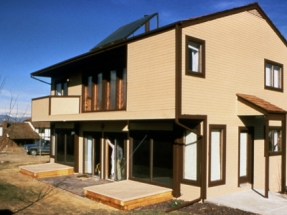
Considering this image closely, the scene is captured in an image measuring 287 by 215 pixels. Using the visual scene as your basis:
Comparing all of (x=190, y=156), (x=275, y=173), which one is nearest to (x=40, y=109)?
(x=190, y=156)

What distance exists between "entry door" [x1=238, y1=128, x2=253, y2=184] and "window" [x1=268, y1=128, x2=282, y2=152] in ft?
4.51

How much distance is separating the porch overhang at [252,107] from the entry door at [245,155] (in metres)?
0.89

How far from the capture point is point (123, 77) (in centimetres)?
1386

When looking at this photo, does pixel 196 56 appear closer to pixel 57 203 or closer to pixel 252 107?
pixel 252 107

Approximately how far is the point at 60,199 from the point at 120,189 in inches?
87.8

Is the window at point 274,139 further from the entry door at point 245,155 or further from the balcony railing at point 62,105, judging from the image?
the balcony railing at point 62,105

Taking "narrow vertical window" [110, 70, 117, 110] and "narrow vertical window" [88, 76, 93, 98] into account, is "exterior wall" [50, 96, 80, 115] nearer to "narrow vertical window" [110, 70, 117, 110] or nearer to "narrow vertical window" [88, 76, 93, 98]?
"narrow vertical window" [88, 76, 93, 98]

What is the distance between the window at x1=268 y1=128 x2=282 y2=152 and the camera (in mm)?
13719

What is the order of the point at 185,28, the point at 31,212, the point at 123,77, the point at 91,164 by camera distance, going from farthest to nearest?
the point at 91,164 < the point at 123,77 < the point at 185,28 < the point at 31,212

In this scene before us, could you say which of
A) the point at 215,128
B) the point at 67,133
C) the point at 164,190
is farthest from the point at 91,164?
the point at 215,128

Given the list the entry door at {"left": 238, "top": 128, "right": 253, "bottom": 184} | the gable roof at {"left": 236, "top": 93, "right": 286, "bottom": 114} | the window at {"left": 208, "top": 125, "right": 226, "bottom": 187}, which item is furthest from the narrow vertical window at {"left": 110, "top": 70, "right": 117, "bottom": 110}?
the entry door at {"left": 238, "top": 128, "right": 253, "bottom": 184}

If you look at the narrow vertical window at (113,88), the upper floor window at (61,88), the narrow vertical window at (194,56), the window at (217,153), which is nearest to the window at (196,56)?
the narrow vertical window at (194,56)

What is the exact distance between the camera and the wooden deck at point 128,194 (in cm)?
1001

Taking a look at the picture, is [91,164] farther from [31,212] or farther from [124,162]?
[31,212]
